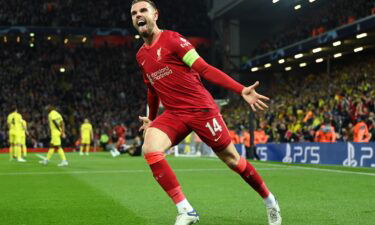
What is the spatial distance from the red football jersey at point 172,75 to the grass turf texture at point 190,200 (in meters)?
1.34

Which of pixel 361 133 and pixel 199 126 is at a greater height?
pixel 199 126

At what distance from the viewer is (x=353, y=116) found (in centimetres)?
2225

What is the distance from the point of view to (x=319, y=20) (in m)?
34.0

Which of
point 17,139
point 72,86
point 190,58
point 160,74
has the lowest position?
point 17,139

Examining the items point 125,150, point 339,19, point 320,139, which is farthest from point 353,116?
point 125,150

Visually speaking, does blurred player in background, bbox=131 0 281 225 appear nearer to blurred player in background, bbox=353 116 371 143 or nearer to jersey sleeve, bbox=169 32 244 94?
jersey sleeve, bbox=169 32 244 94

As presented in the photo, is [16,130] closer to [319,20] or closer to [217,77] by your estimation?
[217,77]

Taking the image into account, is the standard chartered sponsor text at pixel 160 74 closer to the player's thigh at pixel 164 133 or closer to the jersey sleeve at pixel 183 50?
the jersey sleeve at pixel 183 50

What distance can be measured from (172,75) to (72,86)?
4060 cm

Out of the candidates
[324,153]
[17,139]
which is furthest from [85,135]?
[324,153]

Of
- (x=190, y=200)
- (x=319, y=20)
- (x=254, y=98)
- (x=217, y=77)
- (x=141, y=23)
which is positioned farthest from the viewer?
(x=319, y=20)

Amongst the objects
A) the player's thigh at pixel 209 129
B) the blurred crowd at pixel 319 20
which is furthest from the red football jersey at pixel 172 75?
the blurred crowd at pixel 319 20

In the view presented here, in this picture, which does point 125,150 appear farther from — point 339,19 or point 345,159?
point 345,159

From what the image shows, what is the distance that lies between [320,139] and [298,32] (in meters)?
15.8
